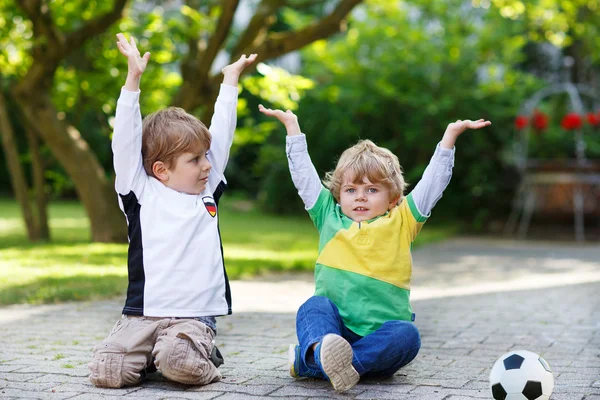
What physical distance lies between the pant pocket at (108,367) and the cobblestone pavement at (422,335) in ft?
0.14

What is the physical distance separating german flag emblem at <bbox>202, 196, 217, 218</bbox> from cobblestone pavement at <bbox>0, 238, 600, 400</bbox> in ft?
2.17

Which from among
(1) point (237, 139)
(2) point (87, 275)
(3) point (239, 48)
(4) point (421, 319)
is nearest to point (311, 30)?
(3) point (239, 48)

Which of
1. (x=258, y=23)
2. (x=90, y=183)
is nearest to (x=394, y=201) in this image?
(x=258, y=23)

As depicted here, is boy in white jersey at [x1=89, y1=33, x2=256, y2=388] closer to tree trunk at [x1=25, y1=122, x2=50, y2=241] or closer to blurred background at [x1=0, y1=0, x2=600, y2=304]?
blurred background at [x1=0, y1=0, x2=600, y2=304]

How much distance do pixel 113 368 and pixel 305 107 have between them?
11.1m

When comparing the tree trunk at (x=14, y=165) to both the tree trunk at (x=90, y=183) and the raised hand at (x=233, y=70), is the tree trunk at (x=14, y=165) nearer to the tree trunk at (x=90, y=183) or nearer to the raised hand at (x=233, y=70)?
the tree trunk at (x=90, y=183)

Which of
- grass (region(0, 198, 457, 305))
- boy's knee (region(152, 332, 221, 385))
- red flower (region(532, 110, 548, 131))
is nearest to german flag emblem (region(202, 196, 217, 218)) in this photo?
boy's knee (region(152, 332, 221, 385))

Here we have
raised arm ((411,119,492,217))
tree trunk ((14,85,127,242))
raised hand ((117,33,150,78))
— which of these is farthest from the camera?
tree trunk ((14,85,127,242))

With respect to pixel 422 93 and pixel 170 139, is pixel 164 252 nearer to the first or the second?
pixel 170 139

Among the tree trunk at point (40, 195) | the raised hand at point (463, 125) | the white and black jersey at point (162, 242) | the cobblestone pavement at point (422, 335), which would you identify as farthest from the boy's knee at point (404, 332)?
the tree trunk at point (40, 195)

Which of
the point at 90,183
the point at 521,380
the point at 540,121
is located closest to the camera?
the point at 521,380

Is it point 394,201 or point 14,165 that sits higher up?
point 14,165

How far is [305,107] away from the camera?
14070 mm

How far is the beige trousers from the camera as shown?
3.15 m
